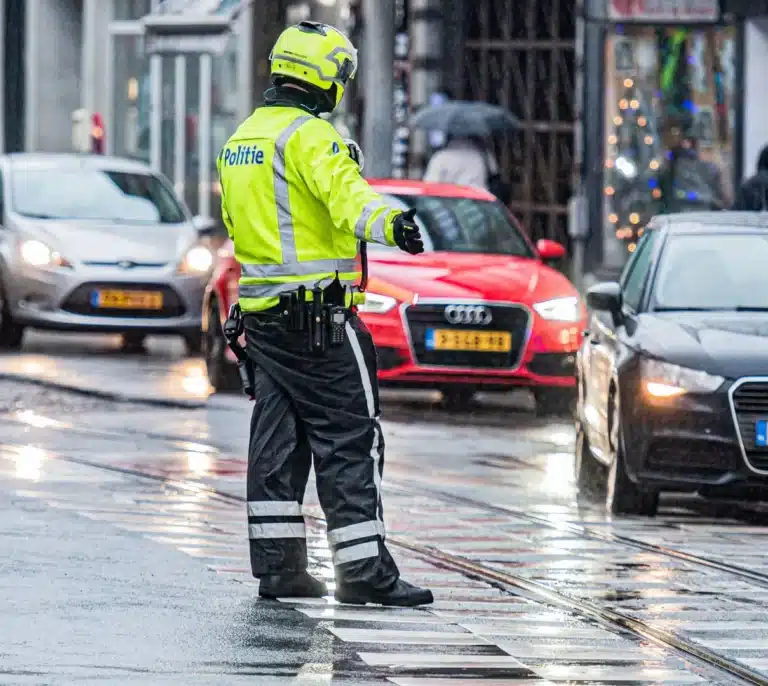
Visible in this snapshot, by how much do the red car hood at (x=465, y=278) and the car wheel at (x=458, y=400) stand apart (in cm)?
77

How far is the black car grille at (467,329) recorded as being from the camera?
53.2ft

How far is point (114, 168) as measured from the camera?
76.3ft

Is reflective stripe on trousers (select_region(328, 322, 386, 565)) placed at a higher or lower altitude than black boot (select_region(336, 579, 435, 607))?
higher

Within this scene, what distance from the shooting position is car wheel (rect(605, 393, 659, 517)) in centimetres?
1169

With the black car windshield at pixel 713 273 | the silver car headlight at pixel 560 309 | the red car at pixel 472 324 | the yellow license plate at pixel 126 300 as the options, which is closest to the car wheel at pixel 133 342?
the yellow license plate at pixel 126 300

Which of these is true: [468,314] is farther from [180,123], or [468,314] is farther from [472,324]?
[180,123]

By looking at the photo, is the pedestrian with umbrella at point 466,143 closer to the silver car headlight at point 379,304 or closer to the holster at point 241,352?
the silver car headlight at point 379,304

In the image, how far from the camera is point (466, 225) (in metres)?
18.1

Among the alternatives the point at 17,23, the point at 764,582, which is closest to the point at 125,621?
the point at 764,582

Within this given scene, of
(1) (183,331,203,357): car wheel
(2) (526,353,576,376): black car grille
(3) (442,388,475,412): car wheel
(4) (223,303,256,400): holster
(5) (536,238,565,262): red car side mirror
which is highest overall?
(4) (223,303,256,400): holster

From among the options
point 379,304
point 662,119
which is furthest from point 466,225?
point 662,119

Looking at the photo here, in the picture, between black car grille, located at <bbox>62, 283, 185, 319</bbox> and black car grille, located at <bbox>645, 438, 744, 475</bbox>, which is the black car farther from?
black car grille, located at <bbox>62, 283, 185, 319</bbox>

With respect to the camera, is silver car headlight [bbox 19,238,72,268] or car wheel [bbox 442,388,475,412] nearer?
car wheel [bbox 442,388,475,412]

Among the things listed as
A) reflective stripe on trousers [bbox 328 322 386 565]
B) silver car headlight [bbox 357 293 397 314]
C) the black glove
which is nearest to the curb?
silver car headlight [bbox 357 293 397 314]
